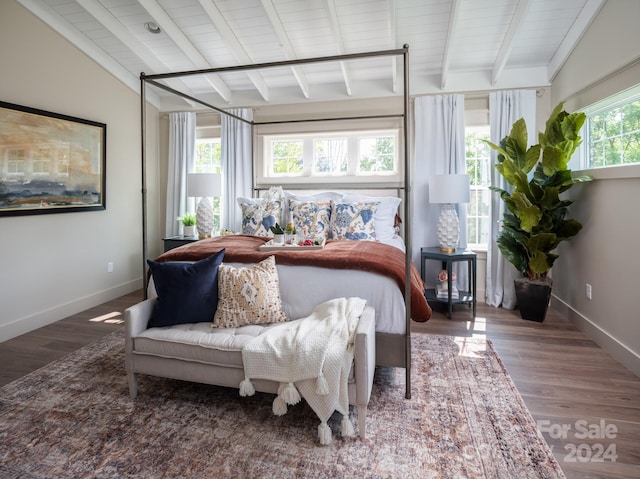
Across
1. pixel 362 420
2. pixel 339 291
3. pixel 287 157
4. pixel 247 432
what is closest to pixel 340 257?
pixel 339 291

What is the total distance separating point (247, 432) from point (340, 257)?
1.11 metres

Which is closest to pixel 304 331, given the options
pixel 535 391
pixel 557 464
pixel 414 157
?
pixel 557 464

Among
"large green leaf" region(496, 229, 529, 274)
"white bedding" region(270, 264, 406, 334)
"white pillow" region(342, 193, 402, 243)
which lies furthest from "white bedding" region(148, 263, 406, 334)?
"large green leaf" region(496, 229, 529, 274)

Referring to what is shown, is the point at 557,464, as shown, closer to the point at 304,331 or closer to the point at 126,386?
the point at 304,331

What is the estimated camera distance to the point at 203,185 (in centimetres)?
450

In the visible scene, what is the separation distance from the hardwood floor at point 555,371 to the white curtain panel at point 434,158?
2.39 ft

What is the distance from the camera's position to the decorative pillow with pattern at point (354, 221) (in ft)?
11.9

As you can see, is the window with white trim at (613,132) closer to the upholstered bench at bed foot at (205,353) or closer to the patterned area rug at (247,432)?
the patterned area rug at (247,432)

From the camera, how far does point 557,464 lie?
169 cm

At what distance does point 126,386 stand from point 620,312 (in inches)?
134

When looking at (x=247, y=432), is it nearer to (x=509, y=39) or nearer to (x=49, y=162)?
(x=49, y=162)

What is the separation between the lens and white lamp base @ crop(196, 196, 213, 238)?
14.9 feet

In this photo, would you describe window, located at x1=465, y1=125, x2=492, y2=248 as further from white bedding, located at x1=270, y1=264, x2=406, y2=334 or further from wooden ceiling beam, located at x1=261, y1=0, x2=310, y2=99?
white bedding, located at x1=270, y1=264, x2=406, y2=334

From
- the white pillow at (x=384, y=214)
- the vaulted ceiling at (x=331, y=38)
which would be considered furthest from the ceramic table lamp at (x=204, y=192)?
the white pillow at (x=384, y=214)
